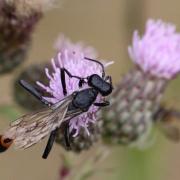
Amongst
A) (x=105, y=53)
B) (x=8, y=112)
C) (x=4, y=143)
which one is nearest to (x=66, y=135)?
(x=4, y=143)

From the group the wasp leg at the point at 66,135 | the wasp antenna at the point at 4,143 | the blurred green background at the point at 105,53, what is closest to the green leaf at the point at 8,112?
the wasp leg at the point at 66,135

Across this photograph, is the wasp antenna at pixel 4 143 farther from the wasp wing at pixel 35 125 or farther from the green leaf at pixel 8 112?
the green leaf at pixel 8 112

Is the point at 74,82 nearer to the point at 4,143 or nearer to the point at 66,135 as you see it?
the point at 66,135

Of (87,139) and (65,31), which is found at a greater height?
(65,31)

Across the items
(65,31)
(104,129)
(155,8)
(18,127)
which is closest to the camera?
(18,127)

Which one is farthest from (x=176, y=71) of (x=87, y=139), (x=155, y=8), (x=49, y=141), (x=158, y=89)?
(x=155, y=8)

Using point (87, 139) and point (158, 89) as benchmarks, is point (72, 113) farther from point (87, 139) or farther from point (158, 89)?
point (158, 89)

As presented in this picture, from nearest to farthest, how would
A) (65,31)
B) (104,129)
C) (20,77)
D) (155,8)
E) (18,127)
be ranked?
1. (18,127)
2. (104,129)
3. (20,77)
4. (65,31)
5. (155,8)

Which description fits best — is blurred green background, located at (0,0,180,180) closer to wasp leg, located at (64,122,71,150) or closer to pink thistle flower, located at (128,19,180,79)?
pink thistle flower, located at (128,19,180,79)
